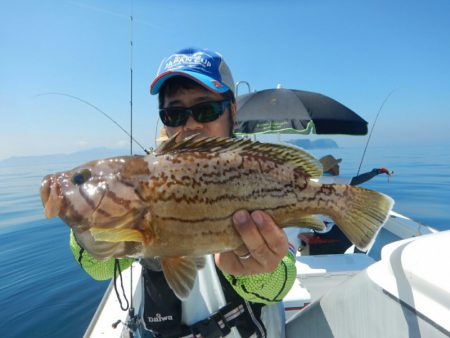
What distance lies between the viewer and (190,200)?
5.77 feet

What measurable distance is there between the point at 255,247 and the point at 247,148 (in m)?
0.64

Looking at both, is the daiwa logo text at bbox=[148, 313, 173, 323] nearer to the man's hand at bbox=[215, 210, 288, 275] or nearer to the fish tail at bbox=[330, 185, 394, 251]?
the man's hand at bbox=[215, 210, 288, 275]

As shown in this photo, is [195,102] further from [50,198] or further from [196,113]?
[50,198]

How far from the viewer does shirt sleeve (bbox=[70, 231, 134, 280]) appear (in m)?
2.76

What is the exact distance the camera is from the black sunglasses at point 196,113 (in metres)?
2.88

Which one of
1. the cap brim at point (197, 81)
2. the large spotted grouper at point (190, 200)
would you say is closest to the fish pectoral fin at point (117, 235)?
Result: the large spotted grouper at point (190, 200)

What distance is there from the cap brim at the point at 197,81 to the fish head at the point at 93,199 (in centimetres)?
125

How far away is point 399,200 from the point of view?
14.7 meters

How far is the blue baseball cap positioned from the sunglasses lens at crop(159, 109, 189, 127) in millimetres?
267

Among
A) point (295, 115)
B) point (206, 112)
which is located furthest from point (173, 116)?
point (295, 115)

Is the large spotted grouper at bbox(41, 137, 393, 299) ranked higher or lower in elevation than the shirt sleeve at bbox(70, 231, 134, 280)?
higher

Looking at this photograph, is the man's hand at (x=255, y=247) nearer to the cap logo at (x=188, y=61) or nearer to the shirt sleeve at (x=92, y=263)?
the shirt sleeve at (x=92, y=263)

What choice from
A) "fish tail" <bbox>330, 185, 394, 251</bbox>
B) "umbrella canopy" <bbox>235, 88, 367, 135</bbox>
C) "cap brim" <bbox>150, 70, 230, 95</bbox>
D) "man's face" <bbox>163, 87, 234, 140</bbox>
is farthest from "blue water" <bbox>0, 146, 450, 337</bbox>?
"umbrella canopy" <bbox>235, 88, 367, 135</bbox>

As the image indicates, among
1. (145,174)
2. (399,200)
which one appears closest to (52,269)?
(145,174)
